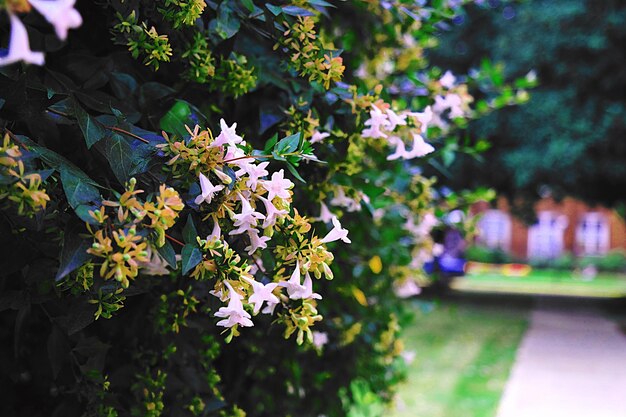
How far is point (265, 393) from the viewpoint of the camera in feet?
7.59

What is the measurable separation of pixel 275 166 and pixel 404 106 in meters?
0.73

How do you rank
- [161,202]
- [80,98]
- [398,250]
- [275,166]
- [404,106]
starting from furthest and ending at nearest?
[398,250], [404,106], [275,166], [80,98], [161,202]

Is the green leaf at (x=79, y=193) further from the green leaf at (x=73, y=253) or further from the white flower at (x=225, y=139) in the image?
the white flower at (x=225, y=139)

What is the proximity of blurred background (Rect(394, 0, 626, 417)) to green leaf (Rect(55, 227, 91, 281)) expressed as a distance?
5253 millimetres

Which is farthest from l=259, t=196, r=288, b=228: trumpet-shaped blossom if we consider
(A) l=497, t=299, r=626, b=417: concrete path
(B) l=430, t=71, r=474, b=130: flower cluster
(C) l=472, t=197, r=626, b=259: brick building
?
(C) l=472, t=197, r=626, b=259: brick building

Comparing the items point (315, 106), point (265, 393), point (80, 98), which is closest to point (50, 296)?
point (80, 98)

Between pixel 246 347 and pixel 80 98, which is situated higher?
pixel 80 98

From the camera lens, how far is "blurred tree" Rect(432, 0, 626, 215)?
1116 centimetres

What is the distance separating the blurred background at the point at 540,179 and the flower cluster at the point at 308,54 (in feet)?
15.9

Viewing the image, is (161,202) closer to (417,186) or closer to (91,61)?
(91,61)

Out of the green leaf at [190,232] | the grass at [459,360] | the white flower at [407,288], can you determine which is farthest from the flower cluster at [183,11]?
the grass at [459,360]

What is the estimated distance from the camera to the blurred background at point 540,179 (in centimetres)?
703

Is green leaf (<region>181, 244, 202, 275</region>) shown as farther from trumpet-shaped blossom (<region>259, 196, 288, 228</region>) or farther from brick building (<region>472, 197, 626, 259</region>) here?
brick building (<region>472, 197, 626, 259</region>)

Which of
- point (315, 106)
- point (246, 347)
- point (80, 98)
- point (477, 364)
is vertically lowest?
→ point (477, 364)
